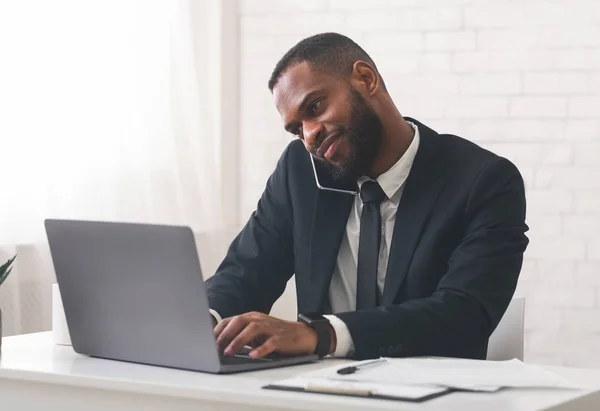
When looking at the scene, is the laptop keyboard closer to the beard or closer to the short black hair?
the beard

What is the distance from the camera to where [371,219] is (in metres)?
2.13

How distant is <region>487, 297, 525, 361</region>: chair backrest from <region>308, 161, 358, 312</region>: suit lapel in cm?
38

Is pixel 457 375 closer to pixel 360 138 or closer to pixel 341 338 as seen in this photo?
pixel 341 338

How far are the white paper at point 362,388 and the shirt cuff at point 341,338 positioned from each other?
309mm

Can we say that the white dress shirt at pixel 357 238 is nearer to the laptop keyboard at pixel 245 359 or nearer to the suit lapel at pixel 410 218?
the suit lapel at pixel 410 218

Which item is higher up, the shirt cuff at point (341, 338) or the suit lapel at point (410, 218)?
the suit lapel at point (410, 218)

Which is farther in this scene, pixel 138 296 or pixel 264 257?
pixel 264 257

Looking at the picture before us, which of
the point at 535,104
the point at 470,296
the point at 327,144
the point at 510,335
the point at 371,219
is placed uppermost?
the point at 535,104

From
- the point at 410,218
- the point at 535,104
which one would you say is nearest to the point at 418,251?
the point at 410,218

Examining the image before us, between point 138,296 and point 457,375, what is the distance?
0.51m

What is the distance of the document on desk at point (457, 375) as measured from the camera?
4.69ft

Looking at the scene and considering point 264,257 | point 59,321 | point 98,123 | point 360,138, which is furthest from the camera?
point 98,123

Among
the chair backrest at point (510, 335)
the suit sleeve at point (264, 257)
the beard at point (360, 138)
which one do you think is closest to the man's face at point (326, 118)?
the beard at point (360, 138)

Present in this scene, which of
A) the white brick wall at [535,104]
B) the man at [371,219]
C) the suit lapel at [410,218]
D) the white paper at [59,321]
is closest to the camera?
the white paper at [59,321]
